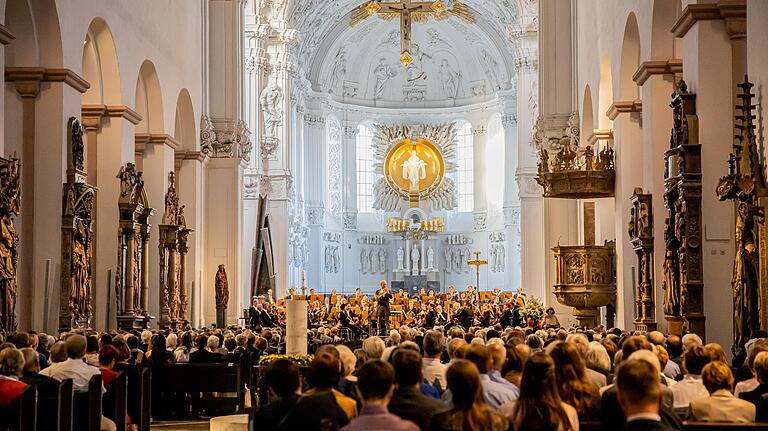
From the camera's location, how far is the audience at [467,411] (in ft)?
18.8

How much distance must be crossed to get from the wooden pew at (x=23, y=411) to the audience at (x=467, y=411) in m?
3.54

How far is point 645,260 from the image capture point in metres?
19.0

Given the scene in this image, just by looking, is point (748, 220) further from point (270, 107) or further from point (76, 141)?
point (270, 107)

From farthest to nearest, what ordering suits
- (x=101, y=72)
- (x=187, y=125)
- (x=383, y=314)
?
(x=383, y=314) < (x=187, y=125) < (x=101, y=72)

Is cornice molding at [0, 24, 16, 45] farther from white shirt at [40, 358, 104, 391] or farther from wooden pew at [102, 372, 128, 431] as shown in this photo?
wooden pew at [102, 372, 128, 431]

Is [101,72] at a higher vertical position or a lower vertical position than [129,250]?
higher

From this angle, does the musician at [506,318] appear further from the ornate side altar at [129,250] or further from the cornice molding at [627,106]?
the ornate side altar at [129,250]

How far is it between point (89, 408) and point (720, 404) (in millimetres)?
4886

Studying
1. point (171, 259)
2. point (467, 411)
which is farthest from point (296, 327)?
point (467, 411)

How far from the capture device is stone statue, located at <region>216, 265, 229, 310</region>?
2786cm

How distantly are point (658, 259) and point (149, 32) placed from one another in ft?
37.2

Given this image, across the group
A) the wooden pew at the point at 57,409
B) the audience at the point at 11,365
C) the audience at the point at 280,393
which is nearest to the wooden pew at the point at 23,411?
the wooden pew at the point at 57,409

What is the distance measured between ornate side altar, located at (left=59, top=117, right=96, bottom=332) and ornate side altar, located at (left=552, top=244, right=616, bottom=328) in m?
9.31

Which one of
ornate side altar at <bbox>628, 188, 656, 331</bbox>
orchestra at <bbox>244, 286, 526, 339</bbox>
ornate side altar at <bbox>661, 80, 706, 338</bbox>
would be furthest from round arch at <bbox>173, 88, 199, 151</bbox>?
ornate side altar at <bbox>661, 80, 706, 338</bbox>
